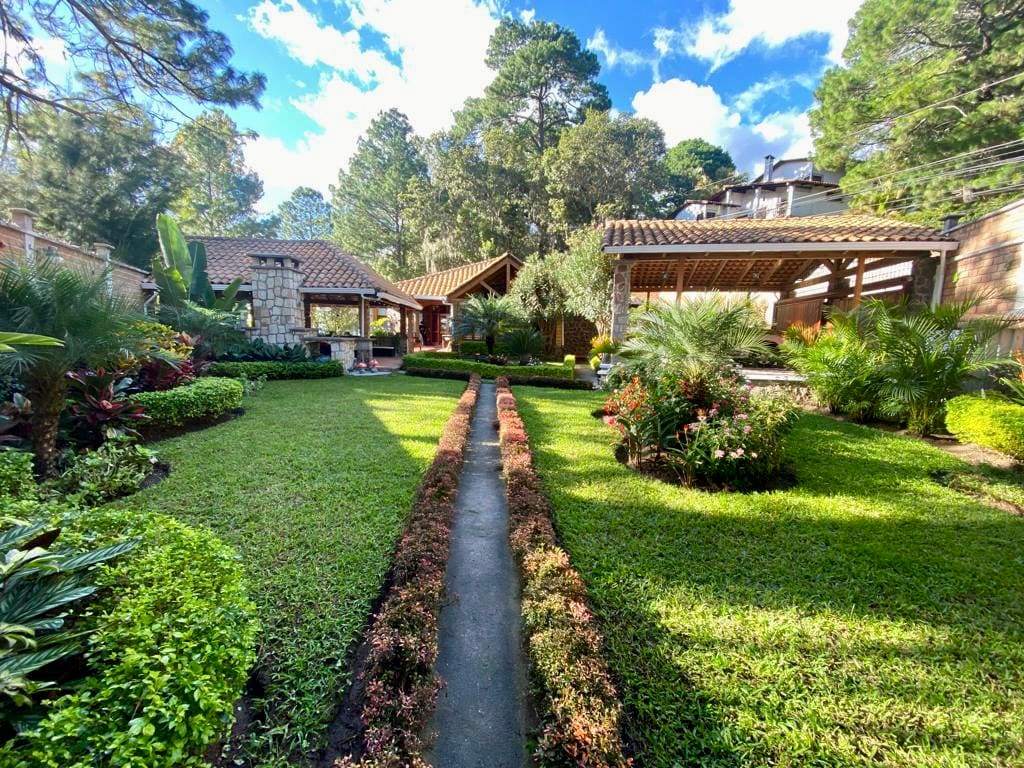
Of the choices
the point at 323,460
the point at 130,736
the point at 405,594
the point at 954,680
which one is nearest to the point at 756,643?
the point at 954,680

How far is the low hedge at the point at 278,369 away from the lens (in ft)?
35.8

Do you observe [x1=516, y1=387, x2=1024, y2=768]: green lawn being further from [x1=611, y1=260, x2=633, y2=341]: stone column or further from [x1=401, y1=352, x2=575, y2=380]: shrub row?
[x1=401, y1=352, x2=575, y2=380]: shrub row

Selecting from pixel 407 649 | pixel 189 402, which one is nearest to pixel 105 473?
pixel 189 402

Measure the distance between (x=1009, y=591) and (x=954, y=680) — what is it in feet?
4.54

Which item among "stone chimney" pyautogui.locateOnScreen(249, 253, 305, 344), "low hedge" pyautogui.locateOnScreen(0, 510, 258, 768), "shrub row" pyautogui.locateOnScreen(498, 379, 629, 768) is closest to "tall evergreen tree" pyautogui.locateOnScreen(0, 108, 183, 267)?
"stone chimney" pyautogui.locateOnScreen(249, 253, 305, 344)

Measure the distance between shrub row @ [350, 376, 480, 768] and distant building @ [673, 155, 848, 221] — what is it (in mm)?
23928

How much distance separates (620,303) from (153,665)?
11.3m

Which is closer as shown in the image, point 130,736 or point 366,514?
point 130,736

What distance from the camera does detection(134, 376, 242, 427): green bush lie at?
5992 millimetres

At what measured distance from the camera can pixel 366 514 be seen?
12.7 feet

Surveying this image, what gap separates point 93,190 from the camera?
2217 centimetres

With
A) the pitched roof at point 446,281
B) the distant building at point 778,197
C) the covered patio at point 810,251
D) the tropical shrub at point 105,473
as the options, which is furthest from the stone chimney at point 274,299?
the distant building at point 778,197

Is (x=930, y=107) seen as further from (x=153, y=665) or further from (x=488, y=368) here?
(x=153, y=665)

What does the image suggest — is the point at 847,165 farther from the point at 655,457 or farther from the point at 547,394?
the point at 655,457
